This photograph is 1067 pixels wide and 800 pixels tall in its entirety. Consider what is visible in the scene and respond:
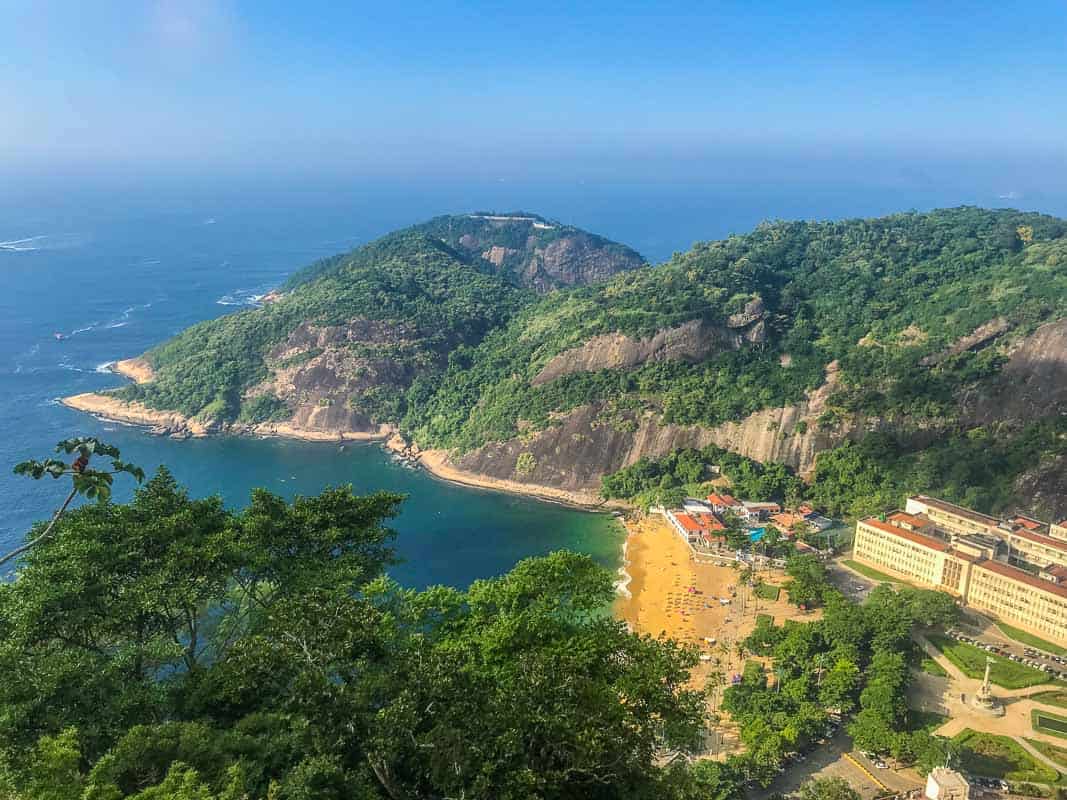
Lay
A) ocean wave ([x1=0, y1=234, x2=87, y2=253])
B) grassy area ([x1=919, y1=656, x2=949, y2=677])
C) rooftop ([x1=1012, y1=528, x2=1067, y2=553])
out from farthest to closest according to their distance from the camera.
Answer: ocean wave ([x1=0, y1=234, x2=87, y2=253]), rooftop ([x1=1012, y1=528, x2=1067, y2=553]), grassy area ([x1=919, y1=656, x2=949, y2=677])

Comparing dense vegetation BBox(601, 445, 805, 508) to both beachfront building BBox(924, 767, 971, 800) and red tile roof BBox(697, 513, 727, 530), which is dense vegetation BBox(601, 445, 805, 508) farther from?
beachfront building BBox(924, 767, 971, 800)

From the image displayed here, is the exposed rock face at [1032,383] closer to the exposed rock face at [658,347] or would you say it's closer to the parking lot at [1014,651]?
the parking lot at [1014,651]

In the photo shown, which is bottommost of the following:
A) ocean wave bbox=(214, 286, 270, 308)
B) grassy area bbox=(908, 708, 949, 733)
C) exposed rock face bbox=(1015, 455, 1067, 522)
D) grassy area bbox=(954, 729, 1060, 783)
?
grassy area bbox=(908, 708, 949, 733)

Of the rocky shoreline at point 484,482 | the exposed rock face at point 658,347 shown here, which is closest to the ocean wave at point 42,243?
the rocky shoreline at point 484,482

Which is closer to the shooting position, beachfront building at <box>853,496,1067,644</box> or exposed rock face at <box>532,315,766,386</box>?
beachfront building at <box>853,496,1067,644</box>

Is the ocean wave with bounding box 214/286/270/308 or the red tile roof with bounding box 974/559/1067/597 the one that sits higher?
the ocean wave with bounding box 214/286/270/308

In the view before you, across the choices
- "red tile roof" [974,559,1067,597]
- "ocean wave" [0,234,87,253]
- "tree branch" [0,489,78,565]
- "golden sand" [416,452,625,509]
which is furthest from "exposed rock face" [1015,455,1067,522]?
"ocean wave" [0,234,87,253]

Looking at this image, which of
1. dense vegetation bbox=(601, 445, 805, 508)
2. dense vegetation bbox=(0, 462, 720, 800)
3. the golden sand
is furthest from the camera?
the golden sand
